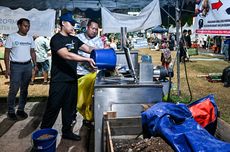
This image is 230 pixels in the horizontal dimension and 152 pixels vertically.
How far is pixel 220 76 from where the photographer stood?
10.5 m

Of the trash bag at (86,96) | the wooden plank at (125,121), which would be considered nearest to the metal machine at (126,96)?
the wooden plank at (125,121)

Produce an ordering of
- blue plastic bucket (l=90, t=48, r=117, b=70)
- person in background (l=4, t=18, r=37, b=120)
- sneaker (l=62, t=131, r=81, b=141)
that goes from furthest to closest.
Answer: person in background (l=4, t=18, r=37, b=120) → sneaker (l=62, t=131, r=81, b=141) → blue plastic bucket (l=90, t=48, r=117, b=70)

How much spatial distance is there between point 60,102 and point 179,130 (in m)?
2.20

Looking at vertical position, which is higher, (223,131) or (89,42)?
(89,42)

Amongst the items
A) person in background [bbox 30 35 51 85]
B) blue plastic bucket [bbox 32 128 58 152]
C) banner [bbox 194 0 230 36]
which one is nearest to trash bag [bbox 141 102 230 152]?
blue plastic bucket [bbox 32 128 58 152]

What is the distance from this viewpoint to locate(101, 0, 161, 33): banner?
847 centimetres

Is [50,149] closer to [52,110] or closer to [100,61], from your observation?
[52,110]

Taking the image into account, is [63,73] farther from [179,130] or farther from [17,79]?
[179,130]

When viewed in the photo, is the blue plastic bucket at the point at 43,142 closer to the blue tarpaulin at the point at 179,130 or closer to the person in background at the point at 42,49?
the blue tarpaulin at the point at 179,130

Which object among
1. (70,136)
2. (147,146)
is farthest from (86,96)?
(147,146)

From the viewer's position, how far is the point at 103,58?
400 centimetres

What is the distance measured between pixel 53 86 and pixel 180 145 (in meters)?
2.32

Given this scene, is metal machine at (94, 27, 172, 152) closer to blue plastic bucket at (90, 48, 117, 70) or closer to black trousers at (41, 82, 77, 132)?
blue plastic bucket at (90, 48, 117, 70)

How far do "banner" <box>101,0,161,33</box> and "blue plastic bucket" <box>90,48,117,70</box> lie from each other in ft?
15.6
